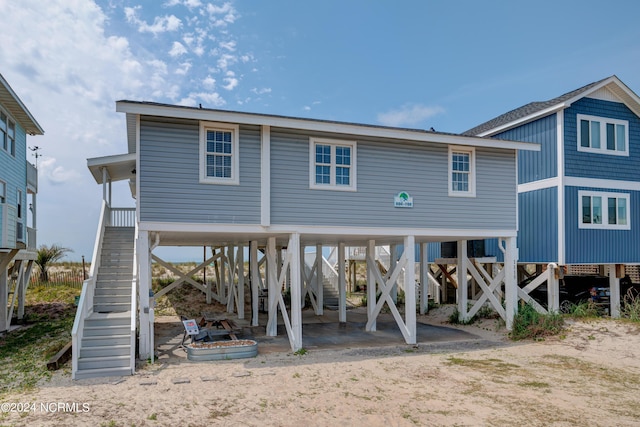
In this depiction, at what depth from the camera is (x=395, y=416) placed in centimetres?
728

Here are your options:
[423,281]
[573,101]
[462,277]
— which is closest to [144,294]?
[462,277]

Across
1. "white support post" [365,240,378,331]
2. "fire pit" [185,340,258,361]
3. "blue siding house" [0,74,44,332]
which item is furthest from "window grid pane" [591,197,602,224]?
"blue siding house" [0,74,44,332]

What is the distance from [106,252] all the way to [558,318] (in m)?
14.1

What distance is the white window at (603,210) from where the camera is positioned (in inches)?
664

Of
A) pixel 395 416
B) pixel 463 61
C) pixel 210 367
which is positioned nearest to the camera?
pixel 395 416

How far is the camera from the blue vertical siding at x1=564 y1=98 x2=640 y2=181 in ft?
54.6

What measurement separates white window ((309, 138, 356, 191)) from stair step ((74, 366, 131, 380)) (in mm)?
6325

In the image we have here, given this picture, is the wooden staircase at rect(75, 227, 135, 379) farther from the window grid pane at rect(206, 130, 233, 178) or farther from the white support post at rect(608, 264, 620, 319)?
the white support post at rect(608, 264, 620, 319)

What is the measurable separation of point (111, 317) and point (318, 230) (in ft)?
18.4

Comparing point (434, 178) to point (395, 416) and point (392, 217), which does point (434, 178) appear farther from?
point (395, 416)

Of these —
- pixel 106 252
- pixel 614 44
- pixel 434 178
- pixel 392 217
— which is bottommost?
pixel 106 252

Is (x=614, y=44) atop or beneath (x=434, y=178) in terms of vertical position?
atop

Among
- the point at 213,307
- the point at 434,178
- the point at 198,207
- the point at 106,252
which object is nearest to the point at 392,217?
the point at 434,178

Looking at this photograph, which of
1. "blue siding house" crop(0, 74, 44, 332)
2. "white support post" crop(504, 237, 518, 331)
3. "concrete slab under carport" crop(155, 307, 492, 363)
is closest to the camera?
"concrete slab under carport" crop(155, 307, 492, 363)
